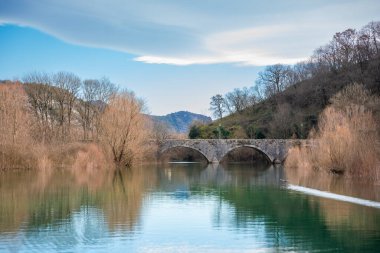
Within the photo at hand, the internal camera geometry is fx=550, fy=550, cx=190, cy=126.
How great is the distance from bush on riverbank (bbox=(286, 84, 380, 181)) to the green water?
3.80 meters

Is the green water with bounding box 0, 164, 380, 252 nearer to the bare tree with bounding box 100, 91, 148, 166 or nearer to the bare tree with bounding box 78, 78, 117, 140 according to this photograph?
the bare tree with bounding box 100, 91, 148, 166

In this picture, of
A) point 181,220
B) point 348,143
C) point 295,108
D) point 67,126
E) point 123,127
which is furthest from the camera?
point 295,108

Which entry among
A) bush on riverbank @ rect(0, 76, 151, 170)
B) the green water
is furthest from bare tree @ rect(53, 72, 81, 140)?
the green water

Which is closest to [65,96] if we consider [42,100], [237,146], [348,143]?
[42,100]

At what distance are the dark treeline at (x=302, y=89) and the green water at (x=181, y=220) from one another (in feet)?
170

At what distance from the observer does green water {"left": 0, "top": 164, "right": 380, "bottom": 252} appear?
1420cm

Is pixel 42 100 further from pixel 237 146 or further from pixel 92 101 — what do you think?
pixel 237 146

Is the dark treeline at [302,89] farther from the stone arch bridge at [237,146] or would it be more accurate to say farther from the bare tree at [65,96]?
the bare tree at [65,96]

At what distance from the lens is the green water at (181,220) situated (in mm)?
14195

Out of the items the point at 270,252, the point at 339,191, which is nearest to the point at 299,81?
the point at 339,191

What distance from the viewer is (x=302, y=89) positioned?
9325cm

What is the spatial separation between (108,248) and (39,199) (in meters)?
11.4

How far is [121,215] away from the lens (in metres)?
19.5

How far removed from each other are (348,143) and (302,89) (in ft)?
192
